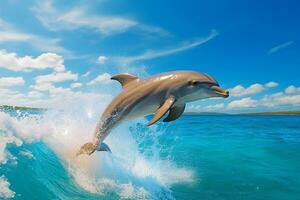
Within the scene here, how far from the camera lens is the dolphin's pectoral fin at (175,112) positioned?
8.23 metres

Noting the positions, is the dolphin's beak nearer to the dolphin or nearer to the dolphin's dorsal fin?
the dolphin

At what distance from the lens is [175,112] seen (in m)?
8.31

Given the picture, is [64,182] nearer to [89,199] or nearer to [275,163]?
[89,199]

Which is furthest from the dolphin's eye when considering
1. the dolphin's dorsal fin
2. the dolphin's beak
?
the dolphin's dorsal fin

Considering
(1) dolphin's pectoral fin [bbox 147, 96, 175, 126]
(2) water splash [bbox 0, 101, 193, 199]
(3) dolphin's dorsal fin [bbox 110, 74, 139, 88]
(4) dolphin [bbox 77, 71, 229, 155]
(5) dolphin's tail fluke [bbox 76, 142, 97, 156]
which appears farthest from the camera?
(2) water splash [bbox 0, 101, 193, 199]

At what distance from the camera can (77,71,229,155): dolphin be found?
8055 millimetres

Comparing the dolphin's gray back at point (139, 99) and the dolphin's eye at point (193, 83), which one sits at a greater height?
the dolphin's eye at point (193, 83)

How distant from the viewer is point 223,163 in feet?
57.0

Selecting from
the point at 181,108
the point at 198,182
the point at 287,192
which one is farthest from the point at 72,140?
the point at 287,192

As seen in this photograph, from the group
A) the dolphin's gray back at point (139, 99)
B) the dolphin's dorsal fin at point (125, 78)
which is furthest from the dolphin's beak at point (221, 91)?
the dolphin's dorsal fin at point (125, 78)

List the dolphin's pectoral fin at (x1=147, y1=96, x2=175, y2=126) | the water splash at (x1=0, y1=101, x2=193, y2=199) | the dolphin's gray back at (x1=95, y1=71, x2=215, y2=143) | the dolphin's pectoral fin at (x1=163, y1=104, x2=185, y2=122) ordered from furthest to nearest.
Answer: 1. the water splash at (x1=0, y1=101, x2=193, y2=199)
2. the dolphin's gray back at (x1=95, y1=71, x2=215, y2=143)
3. the dolphin's pectoral fin at (x1=163, y1=104, x2=185, y2=122)
4. the dolphin's pectoral fin at (x1=147, y1=96, x2=175, y2=126)

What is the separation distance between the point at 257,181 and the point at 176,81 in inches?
265

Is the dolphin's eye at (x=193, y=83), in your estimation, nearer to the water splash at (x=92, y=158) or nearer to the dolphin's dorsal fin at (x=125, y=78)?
the dolphin's dorsal fin at (x=125, y=78)

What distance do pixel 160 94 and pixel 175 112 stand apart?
0.53m
